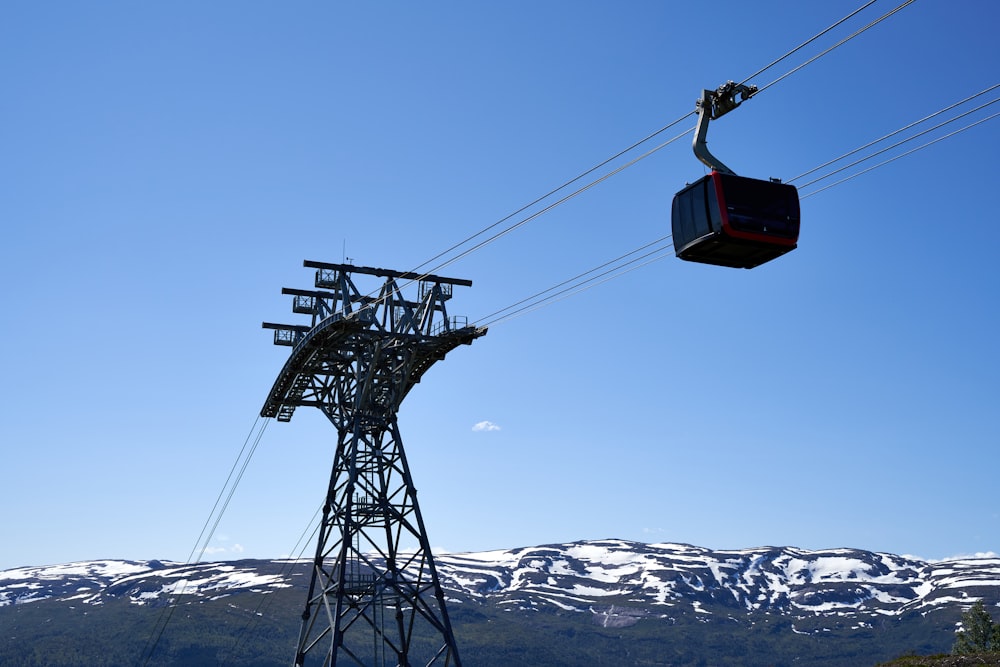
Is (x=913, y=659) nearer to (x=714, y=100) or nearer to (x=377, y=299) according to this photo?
(x=377, y=299)

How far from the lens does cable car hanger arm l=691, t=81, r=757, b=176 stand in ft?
70.8

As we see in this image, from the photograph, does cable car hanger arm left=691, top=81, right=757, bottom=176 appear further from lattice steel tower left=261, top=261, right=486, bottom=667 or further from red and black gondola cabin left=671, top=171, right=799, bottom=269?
lattice steel tower left=261, top=261, right=486, bottom=667

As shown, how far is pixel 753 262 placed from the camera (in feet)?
80.8

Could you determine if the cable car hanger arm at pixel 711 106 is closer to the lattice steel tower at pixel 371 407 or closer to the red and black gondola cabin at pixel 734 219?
the red and black gondola cabin at pixel 734 219

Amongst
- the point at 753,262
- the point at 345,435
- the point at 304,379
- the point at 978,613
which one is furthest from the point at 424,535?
the point at 978,613

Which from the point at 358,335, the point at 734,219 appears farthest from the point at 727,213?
the point at 358,335

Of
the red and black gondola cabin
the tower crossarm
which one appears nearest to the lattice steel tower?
the tower crossarm

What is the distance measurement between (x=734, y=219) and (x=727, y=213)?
0.22m

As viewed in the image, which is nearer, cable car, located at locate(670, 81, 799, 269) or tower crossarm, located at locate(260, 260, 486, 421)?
cable car, located at locate(670, 81, 799, 269)

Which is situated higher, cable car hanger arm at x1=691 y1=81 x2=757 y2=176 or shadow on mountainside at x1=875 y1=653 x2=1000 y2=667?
cable car hanger arm at x1=691 y1=81 x2=757 y2=176

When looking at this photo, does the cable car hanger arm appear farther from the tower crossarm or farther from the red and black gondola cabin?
the tower crossarm

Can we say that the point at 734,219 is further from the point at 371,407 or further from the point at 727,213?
the point at 371,407

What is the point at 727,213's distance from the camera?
74.3 feet

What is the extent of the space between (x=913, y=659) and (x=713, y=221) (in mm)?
39258
